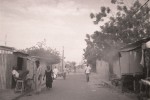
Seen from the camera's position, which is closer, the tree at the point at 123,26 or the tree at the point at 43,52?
the tree at the point at 123,26

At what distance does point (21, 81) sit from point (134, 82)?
7111 millimetres

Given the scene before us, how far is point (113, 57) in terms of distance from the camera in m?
28.6

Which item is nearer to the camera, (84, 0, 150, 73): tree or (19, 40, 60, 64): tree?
(84, 0, 150, 73): tree

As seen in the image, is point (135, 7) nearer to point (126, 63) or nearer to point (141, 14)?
point (141, 14)

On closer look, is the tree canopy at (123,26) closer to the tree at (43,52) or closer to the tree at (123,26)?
the tree at (123,26)

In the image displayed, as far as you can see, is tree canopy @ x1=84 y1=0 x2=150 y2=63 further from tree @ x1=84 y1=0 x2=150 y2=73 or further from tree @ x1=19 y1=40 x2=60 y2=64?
tree @ x1=19 y1=40 x2=60 y2=64

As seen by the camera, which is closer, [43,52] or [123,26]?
[123,26]

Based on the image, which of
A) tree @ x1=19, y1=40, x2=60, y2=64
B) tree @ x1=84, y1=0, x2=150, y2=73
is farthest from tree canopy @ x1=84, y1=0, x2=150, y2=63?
tree @ x1=19, y1=40, x2=60, y2=64

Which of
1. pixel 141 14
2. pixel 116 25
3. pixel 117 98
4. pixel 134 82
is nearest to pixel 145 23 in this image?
pixel 141 14

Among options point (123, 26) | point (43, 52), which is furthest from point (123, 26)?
point (43, 52)

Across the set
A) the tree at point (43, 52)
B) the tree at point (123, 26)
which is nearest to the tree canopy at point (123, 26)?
the tree at point (123, 26)

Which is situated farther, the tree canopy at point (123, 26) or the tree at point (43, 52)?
the tree at point (43, 52)

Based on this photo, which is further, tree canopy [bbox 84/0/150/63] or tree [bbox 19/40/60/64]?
tree [bbox 19/40/60/64]

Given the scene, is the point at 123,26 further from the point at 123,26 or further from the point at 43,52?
the point at 43,52
